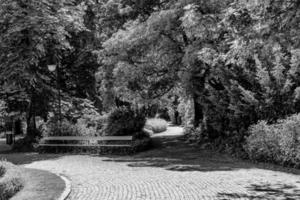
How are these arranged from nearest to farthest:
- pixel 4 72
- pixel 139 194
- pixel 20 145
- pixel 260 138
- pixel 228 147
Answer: pixel 139 194
pixel 260 138
pixel 228 147
pixel 4 72
pixel 20 145

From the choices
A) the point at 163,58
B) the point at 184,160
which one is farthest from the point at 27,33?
the point at 184,160

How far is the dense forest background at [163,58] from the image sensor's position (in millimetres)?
16364

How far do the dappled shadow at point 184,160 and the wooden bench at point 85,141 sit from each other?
1358mm

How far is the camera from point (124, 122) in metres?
22.3

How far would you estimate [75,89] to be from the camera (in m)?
32.3

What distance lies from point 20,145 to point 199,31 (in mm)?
12458

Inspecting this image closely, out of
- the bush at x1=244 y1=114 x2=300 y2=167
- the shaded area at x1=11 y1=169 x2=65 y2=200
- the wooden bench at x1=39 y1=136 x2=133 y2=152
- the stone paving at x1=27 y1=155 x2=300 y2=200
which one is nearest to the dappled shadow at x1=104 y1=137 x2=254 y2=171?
the bush at x1=244 y1=114 x2=300 y2=167

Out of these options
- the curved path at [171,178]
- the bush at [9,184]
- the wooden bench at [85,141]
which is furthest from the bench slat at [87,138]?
the bush at [9,184]

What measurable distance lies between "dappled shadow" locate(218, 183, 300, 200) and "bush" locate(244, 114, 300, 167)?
2.97 m

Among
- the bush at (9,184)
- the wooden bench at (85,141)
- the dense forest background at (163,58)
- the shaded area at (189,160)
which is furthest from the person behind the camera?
the wooden bench at (85,141)

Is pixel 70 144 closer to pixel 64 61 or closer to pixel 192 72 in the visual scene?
pixel 192 72

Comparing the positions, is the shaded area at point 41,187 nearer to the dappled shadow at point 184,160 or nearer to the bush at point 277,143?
the dappled shadow at point 184,160

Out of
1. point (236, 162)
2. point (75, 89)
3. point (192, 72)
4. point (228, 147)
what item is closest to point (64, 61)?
point (75, 89)

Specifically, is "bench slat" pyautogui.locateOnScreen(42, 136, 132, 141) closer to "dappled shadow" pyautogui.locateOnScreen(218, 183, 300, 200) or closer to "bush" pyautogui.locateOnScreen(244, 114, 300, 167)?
"bush" pyautogui.locateOnScreen(244, 114, 300, 167)
